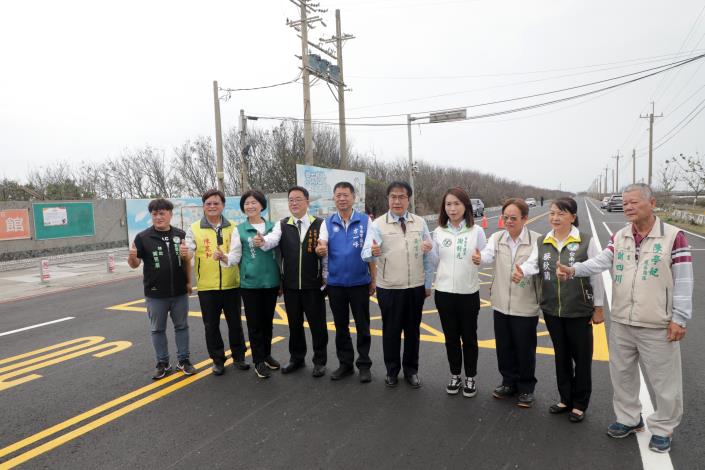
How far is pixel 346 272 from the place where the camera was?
427cm

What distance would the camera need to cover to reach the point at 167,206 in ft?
15.0

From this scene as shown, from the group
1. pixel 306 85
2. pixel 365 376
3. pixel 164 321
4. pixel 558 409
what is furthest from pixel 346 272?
pixel 306 85

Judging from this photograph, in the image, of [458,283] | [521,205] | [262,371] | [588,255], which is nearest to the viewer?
[588,255]

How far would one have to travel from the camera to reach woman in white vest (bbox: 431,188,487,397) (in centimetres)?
386

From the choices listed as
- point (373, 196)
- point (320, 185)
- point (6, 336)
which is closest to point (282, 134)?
point (373, 196)

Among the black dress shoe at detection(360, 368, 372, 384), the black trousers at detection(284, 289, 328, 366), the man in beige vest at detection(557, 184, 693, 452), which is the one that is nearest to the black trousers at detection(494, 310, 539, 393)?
the man in beige vest at detection(557, 184, 693, 452)

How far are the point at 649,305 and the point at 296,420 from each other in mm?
2657

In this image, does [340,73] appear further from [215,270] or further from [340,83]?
[215,270]

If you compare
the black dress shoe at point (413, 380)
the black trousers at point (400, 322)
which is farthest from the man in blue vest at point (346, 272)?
the black dress shoe at point (413, 380)

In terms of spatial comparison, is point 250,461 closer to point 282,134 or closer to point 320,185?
point 320,185

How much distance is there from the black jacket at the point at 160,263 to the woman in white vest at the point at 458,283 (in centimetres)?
258

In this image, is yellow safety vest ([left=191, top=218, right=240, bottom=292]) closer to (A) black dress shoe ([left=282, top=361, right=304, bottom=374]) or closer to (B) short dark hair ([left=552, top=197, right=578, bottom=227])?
(A) black dress shoe ([left=282, top=361, right=304, bottom=374])

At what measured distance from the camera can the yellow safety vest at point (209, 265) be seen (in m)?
4.53

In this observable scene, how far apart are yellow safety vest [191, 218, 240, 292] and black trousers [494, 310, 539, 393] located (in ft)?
8.47
